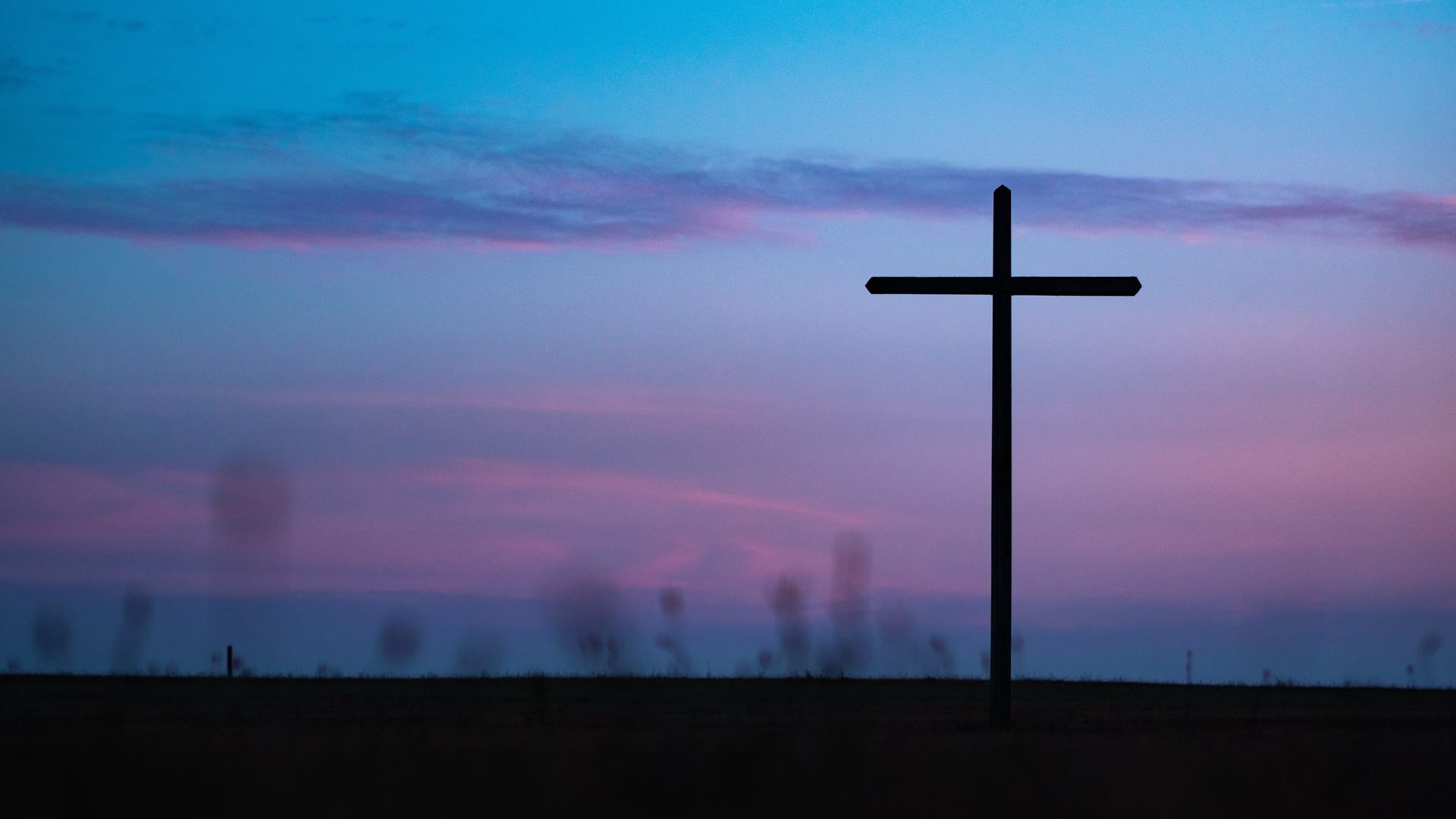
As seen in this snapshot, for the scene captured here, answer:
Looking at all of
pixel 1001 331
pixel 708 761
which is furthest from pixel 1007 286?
pixel 708 761

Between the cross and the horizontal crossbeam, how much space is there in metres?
0.01

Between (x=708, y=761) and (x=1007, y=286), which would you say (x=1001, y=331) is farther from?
(x=708, y=761)

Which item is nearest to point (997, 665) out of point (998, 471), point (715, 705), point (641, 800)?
point (998, 471)

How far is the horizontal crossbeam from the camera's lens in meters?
20.2

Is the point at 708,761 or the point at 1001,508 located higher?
the point at 1001,508

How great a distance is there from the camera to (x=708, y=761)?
1170cm

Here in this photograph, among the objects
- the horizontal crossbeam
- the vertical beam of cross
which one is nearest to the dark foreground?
the vertical beam of cross

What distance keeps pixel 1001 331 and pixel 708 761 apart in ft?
33.2

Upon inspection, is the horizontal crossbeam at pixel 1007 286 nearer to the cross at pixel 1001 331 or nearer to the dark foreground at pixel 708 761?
the cross at pixel 1001 331

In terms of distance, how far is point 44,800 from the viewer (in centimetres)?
1018

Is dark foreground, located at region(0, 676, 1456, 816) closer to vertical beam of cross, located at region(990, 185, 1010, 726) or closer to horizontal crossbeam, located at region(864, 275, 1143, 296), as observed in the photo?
vertical beam of cross, located at region(990, 185, 1010, 726)

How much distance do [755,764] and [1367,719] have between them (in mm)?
13401

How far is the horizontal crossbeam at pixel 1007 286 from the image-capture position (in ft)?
66.4

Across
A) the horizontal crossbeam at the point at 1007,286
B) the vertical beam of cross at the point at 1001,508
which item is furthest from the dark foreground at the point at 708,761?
the horizontal crossbeam at the point at 1007,286
